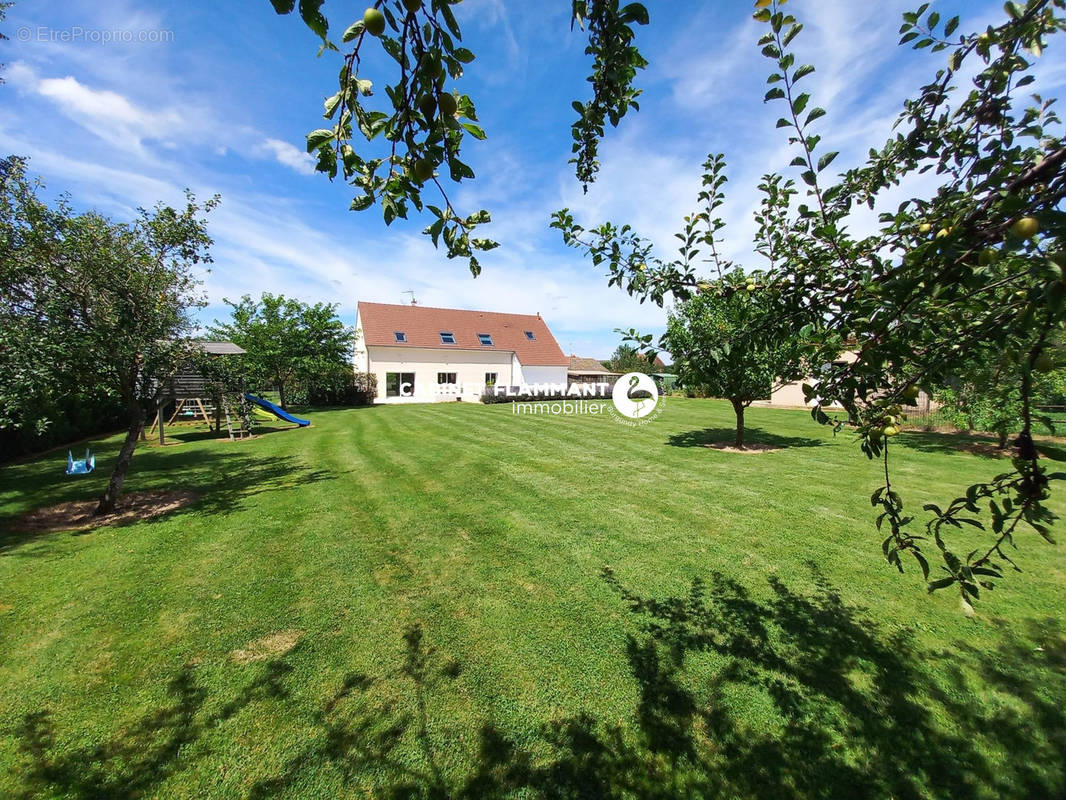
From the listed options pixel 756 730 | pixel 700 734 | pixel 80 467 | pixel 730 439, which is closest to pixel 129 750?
pixel 700 734

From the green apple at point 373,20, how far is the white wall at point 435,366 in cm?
2806

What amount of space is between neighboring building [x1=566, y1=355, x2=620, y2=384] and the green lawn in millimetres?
39328

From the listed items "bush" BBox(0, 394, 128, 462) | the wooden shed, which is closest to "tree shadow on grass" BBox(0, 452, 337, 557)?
the wooden shed

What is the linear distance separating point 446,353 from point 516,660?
27.5m

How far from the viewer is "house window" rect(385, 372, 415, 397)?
28.2 metres

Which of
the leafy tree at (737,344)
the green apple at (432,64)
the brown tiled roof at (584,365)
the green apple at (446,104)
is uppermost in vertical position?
the brown tiled roof at (584,365)

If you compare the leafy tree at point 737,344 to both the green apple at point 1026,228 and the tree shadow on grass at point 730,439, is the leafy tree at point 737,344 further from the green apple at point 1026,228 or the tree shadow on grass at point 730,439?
the tree shadow on grass at point 730,439

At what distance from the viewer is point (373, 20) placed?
3.89ft

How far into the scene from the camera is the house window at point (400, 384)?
28.2 meters

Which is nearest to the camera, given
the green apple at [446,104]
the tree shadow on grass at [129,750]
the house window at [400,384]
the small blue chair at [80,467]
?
the green apple at [446,104]

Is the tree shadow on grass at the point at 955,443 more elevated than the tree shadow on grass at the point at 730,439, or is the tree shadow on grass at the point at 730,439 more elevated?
the tree shadow on grass at the point at 730,439

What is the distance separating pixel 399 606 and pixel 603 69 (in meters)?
4.57

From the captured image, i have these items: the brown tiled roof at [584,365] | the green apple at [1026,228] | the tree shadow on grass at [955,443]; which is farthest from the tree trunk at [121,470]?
the brown tiled roof at [584,365]

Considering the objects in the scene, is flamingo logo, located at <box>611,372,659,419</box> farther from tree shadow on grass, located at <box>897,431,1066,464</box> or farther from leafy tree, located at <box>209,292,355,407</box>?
leafy tree, located at <box>209,292,355,407</box>
